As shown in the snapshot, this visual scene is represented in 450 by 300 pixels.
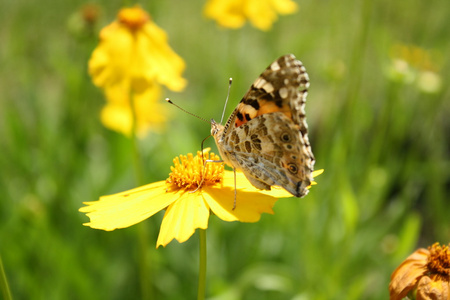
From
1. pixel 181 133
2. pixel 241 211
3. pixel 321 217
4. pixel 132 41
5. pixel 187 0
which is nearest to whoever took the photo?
pixel 241 211

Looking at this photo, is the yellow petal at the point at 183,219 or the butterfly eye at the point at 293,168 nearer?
the yellow petal at the point at 183,219

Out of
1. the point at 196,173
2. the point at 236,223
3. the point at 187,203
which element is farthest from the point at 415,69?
the point at 187,203

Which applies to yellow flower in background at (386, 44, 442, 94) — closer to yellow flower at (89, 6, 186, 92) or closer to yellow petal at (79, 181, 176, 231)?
yellow flower at (89, 6, 186, 92)

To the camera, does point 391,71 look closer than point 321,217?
Yes

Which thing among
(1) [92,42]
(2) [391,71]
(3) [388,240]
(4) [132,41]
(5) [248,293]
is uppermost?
(1) [92,42]

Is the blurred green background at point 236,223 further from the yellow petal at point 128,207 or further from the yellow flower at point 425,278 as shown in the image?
the yellow flower at point 425,278

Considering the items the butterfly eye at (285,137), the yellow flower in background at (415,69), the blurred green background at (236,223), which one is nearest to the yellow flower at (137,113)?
the blurred green background at (236,223)

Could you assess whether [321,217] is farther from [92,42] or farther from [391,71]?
[92,42]

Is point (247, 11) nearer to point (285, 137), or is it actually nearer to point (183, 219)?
point (285, 137)

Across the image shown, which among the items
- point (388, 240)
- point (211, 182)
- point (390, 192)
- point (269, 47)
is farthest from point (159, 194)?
point (390, 192)
